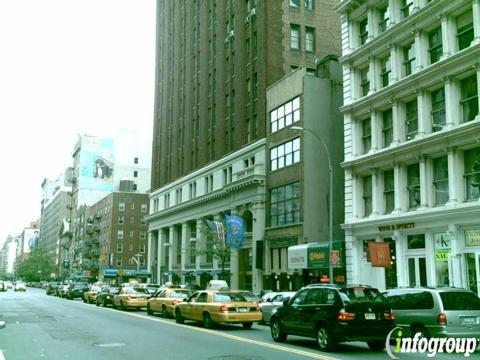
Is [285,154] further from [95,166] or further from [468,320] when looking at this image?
[95,166]

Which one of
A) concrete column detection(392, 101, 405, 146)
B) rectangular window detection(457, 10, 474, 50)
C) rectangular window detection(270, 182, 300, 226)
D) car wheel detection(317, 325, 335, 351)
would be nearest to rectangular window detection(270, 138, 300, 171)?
rectangular window detection(270, 182, 300, 226)

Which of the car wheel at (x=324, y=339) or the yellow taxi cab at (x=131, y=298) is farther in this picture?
the yellow taxi cab at (x=131, y=298)

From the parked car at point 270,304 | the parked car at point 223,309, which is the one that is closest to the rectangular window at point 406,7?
the parked car at point 270,304

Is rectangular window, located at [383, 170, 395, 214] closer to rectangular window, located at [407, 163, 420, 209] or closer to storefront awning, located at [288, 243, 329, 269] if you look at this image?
rectangular window, located at [407, 163, 420, 209]

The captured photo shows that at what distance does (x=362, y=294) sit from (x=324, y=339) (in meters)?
1.54

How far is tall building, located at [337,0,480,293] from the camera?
86.3 feet

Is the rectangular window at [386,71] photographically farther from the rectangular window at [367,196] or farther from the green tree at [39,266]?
the green tree at [39,266]

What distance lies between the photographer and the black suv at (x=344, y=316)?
14.6 meters

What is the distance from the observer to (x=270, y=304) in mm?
24359

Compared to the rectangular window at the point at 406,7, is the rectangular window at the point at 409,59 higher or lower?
lower

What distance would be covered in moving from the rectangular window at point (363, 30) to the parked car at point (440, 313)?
71.7 ft

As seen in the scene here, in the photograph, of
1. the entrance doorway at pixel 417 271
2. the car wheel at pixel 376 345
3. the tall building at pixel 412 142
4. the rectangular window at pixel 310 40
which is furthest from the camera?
the rectangular window at pixel 310 40

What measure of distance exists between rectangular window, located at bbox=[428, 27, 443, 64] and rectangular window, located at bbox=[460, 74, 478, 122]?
7.18 feet

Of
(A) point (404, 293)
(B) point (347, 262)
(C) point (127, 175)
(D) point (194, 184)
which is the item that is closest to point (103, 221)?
(C) point (127, 175)
